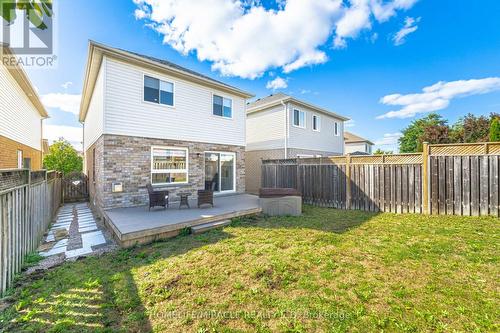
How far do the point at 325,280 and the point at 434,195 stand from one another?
686 cm

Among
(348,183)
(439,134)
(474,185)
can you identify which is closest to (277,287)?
(348,183)

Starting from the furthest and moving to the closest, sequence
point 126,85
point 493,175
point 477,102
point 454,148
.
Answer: point 477,102 < point 126,85 < point 454,148 < point 493,175

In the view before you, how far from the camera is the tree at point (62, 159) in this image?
18.1m

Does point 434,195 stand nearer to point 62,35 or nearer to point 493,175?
point 493,175

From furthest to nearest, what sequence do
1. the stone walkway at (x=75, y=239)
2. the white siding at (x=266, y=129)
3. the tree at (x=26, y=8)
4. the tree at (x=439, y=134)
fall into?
the tree at (x=439, y=134)
the white siding at (x=266, y=129)
the stone walkway at (x=75, y=239)
the tree at (x=26, y=8)

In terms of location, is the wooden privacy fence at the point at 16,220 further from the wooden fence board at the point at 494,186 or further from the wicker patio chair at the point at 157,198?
the wooden fence board at the point at 494,186

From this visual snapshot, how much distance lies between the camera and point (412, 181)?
7895 mm

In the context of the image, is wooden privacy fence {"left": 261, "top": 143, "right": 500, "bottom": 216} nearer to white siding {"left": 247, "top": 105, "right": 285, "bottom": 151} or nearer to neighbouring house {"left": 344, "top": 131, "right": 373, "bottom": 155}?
white siding {"left": 247, "top": 105, "right": 285, "bottom": 151}

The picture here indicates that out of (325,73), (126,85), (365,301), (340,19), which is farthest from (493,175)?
(126,85)

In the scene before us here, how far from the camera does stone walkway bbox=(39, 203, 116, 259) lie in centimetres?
483

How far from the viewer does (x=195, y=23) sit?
8594 millimetres

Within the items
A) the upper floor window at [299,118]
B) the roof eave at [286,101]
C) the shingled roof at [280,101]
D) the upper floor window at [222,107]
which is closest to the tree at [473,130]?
the roof eave at [286,101]

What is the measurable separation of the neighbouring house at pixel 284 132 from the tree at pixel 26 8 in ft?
39.3

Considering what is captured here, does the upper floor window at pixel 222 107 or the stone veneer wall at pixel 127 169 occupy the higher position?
the upper floor window at pixel 222 107
